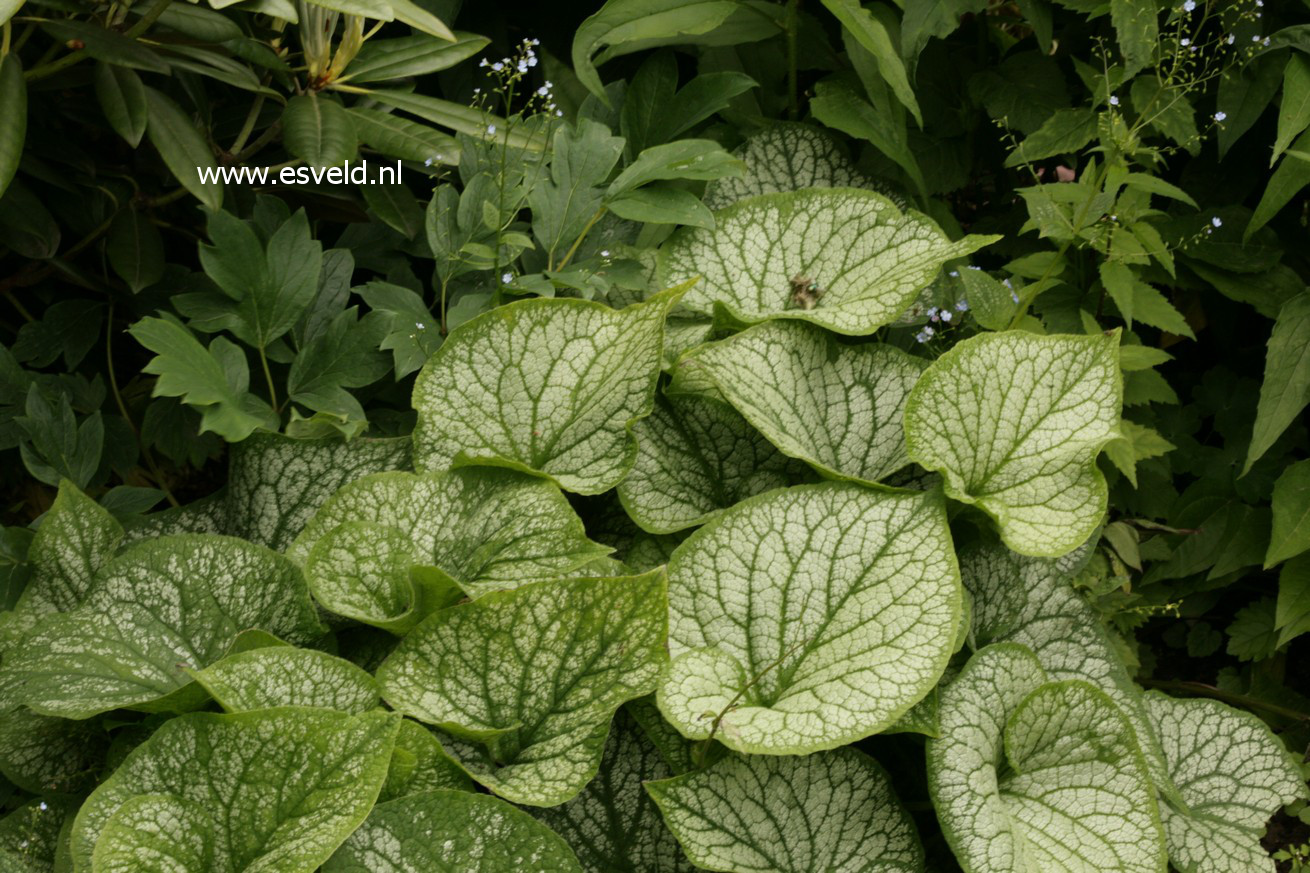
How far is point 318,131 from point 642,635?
838mm

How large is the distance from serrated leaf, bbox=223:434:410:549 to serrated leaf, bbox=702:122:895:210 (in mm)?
672

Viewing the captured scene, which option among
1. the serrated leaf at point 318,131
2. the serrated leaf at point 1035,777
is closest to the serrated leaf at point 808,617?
the serrated leaf at point 1035,777

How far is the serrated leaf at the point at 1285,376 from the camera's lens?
1688 millimetres

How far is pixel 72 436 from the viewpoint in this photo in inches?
59.9

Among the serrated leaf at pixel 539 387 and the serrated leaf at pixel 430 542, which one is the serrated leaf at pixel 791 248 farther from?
the serrated leaf at pixel 430 542

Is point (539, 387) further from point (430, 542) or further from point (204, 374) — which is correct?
point (204, 374)

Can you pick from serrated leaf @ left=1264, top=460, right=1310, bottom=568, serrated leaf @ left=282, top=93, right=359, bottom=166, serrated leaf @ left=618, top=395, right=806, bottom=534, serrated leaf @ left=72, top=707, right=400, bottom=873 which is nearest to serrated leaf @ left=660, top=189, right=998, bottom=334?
serrated leaf @ left=618, top=395, right=806, bottom=534

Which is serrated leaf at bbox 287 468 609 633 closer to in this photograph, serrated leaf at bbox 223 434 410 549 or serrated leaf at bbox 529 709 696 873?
serrated leaf at bbox 223 434 410 549

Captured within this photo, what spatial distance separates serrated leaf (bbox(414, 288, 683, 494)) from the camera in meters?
1.49

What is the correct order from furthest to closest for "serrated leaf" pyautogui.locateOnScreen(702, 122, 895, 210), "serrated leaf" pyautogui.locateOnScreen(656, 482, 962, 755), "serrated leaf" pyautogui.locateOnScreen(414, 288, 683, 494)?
"serrated leaf" pyautogui.locateOnScreen(702, 122, 895, 210) → "serrated leaf" pyautogui.locateOnScreen(414, 288, 683, 494) → "serrated leaf" pyautogui.locateOnScreen(656, 482, 962, 755)

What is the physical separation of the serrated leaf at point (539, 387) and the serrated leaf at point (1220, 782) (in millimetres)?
869

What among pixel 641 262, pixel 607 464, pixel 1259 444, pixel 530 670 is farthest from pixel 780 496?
pixel 1259 444

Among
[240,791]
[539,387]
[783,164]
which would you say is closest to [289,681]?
[240,791]

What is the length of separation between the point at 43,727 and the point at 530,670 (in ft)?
2.05
